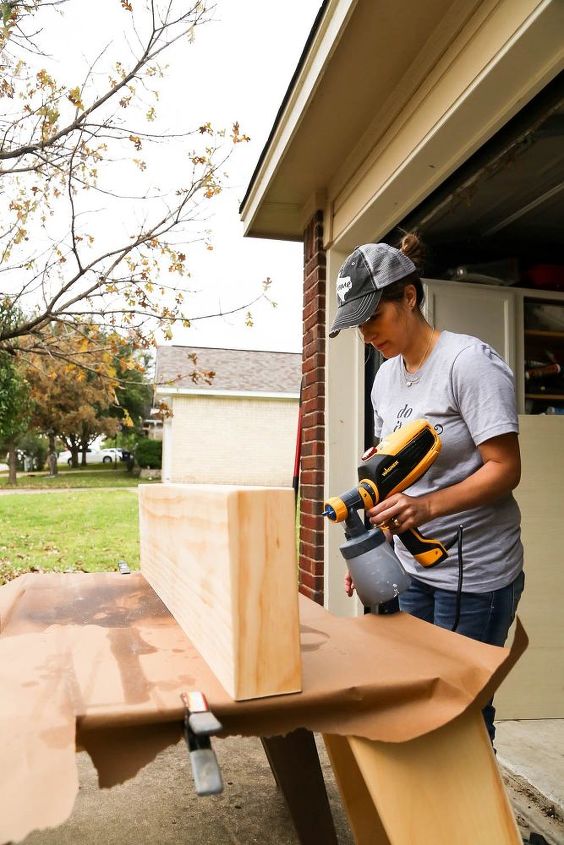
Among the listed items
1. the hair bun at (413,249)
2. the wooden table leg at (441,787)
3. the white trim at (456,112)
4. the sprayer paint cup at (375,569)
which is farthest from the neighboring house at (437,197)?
the wooden table leg at (441,787)

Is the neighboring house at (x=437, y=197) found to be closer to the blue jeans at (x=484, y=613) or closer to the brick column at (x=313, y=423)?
the brick column at (x=313, y=423)

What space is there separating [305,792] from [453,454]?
3.44ft

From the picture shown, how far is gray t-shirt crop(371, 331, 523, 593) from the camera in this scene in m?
1.57

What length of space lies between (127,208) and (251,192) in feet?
4.41

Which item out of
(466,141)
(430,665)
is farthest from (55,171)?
(430,665)

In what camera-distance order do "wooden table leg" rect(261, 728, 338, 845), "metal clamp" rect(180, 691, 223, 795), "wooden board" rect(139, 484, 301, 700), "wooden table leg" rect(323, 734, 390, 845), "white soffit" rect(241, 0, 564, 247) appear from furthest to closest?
1. "white soffit" rect(241, 0, 564, 247)
2. "wooden table leg" rect(261, 728, 338, 845)
3. "wooden table leg" rect(323, 734, 390, 845)
4. "wooden board" rect(139, 484, 301, 700)
5. "metal clamp" rect(180, 691, 223, 795)

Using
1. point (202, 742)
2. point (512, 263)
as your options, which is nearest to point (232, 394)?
point (512, 263)

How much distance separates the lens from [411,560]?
178 centimetres

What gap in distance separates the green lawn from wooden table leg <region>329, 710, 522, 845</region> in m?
6.84

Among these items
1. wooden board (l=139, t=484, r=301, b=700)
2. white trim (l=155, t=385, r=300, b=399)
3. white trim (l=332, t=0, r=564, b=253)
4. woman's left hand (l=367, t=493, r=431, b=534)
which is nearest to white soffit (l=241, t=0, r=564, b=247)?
white trim (l=332, t=0, r=564, b=253)

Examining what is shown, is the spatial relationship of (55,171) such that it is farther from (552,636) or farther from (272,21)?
(552,636)

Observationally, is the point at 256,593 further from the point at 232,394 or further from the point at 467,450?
the point at 232,394

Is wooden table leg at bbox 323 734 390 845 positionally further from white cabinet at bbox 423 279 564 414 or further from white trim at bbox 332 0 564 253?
white cabinet at bbox 423 279 564 414

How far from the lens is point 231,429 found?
72.2ft
